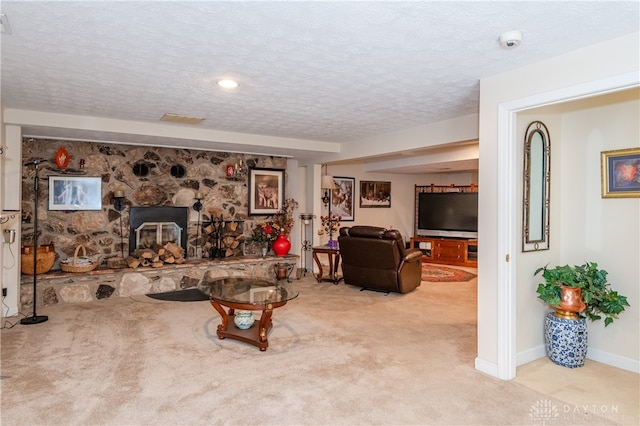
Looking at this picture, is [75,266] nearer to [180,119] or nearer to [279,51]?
[180,119]

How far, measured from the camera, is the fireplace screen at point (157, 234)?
19.5 feet

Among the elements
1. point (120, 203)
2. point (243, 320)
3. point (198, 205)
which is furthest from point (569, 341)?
point (120, 203)

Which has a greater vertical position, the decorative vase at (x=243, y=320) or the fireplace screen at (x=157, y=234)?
the fireplace screen at (x=157, y=234)

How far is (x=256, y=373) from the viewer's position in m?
2.98

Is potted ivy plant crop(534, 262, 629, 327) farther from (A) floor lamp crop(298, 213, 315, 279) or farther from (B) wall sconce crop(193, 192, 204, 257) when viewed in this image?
(B) wall sconce crop(193, 192, 204, 257)

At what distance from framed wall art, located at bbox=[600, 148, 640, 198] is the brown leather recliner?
8.40ft

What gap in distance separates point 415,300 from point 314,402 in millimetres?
3049

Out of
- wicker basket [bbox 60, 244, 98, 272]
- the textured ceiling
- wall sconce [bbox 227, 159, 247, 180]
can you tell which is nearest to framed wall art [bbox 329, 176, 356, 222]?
wall sconce [bbox 227, 159, 247, 180]

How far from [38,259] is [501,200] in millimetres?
5107

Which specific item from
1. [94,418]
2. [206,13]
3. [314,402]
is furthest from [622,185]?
[94,418]

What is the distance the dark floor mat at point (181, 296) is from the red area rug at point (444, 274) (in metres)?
3.67

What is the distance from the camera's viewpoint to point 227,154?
6668mm

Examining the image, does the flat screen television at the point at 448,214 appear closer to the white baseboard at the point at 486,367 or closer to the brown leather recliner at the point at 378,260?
the brown leather recliner at the point at 378,260

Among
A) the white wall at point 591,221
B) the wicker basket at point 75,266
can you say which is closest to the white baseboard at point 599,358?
the white wall at point 591,221
